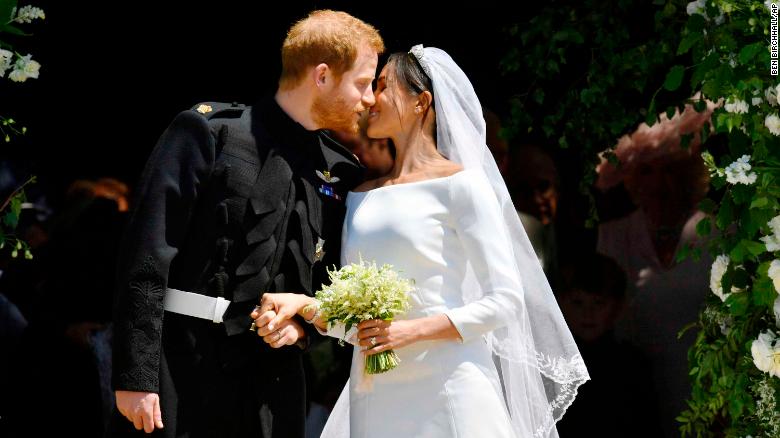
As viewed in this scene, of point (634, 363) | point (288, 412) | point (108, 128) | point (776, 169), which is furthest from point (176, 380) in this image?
point (108, 128)

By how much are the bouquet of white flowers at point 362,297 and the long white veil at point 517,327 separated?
0.42 meters

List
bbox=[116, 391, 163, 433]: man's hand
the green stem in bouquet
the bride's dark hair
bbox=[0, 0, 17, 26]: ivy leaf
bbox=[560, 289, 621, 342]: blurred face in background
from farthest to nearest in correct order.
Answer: bbox=[560, 289, 621, 342]: blurred face in background < the bride's dark hair < bbox=[0, 0, 17, 26]: ivy leaf < the green stem in bouquet < bbox=[116, 391, 163, 433]: man's hand

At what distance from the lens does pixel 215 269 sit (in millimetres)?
3445

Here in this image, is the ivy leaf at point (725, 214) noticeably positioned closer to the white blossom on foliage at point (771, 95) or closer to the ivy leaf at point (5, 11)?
the white blossom on foliage at point (771, 95)

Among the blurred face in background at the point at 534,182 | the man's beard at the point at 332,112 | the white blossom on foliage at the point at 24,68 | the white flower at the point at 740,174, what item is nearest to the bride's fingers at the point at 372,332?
the man's beard at the point at 332,112

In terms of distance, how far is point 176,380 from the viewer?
3398mm

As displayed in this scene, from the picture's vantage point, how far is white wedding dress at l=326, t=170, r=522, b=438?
3.46 meters

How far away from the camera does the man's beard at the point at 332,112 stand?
12.1 ft

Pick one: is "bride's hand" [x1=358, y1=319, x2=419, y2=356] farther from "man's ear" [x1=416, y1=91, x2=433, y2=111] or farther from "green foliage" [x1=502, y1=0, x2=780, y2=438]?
"green foliage" [x1=502, y1=0, x2=780, y2=438]

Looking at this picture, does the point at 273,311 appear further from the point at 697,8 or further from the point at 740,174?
the point at 697,8

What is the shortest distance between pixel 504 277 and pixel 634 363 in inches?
83.7

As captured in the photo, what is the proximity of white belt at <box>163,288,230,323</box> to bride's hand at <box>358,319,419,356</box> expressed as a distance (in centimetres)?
44

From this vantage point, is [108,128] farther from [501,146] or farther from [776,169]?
[776,169]

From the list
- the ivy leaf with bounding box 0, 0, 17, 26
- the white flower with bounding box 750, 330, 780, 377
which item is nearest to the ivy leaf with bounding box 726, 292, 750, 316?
the white flower with bounding box 750, 330, 780, 377
